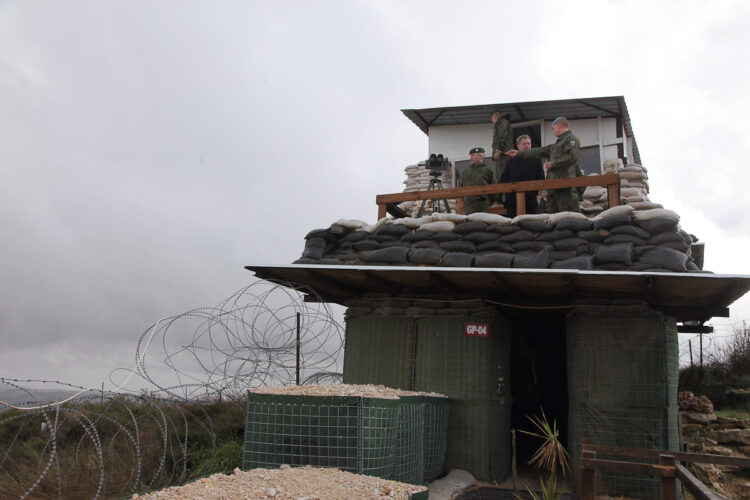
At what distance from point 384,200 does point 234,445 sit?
12.7ft

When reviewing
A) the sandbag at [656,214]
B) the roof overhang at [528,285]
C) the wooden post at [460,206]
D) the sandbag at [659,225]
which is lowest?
the roof overhang at [528,285]

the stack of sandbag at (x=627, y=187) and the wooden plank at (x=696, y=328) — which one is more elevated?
the stack of sandbag at (x=627, y=187)

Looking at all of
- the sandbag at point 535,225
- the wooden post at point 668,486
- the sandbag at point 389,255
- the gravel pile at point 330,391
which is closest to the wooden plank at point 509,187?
the sandbag at point 535,225

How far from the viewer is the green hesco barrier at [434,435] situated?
623 cm

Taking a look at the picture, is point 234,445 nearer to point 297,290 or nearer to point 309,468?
point 297,290

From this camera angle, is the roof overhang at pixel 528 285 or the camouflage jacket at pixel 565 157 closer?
the roof overhang at pixel 528 285

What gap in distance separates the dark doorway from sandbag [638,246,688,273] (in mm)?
3128

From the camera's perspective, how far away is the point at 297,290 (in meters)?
8.55

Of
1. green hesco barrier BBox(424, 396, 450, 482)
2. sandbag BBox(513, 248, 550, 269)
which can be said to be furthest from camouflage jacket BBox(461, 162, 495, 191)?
green hesco barrier BBox(424, 396, 450, 482)

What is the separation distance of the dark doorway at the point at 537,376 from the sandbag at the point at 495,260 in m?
2.91

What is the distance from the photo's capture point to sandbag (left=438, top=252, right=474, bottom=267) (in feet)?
22.4

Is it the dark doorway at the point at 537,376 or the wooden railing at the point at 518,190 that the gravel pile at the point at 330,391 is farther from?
the dark doorway at the point at 537,376

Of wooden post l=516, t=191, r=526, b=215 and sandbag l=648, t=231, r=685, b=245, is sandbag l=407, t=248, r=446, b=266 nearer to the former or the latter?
wooden post l=516, t=191, r=526, b=215

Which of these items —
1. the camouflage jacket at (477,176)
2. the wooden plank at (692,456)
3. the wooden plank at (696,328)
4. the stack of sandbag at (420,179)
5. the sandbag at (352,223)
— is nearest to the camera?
the wooden plank at (692,456)
